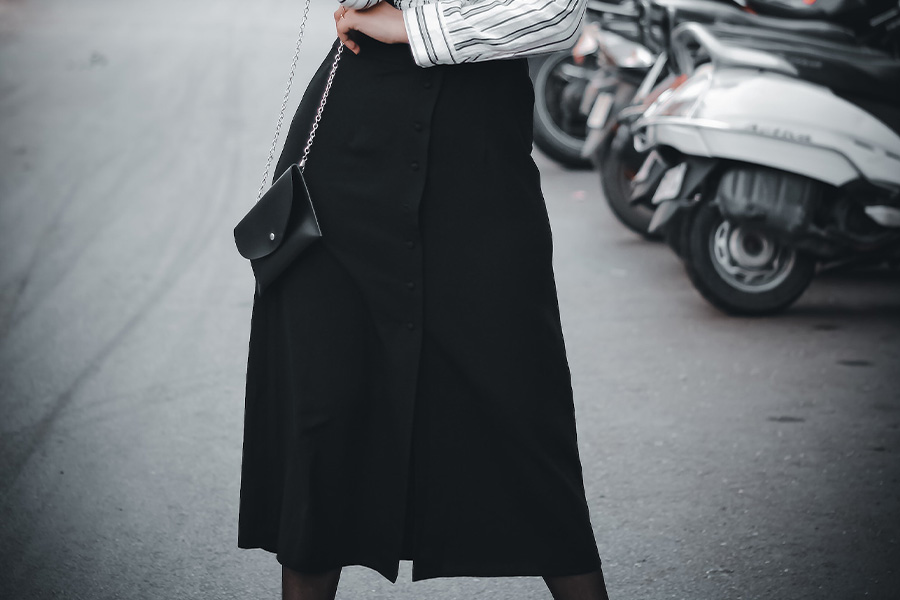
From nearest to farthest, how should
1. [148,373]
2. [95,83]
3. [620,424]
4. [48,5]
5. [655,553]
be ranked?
[655,553] → [620,424] → [148,373] → [95,83] → [48,5]

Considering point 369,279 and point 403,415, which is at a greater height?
point 369,279

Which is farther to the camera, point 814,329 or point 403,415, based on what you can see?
point 814,329

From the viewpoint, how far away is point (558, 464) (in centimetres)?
226

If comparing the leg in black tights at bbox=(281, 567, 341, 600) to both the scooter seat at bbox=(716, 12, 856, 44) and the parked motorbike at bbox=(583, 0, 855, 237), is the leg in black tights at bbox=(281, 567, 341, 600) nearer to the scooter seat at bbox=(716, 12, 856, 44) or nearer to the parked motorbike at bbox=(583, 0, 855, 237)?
the parked motorbike at bbox=(583, 0, 855, 237)

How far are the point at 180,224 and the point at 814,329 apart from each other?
3996 mm

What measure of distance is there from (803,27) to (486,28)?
431 cm

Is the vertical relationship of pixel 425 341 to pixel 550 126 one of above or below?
above

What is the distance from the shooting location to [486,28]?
2041 mm

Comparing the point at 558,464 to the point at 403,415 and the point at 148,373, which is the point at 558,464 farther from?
the point at 148,373

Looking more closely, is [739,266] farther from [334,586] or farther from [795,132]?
[334,586]

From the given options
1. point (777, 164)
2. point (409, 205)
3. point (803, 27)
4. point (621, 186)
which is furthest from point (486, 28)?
point (621, 186)

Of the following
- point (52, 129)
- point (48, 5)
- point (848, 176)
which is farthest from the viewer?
point (48, 5)

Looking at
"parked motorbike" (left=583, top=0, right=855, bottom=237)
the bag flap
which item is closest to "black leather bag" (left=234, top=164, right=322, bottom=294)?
the bag flap

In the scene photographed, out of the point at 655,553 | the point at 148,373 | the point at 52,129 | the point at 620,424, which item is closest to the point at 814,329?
the point at 620,424
